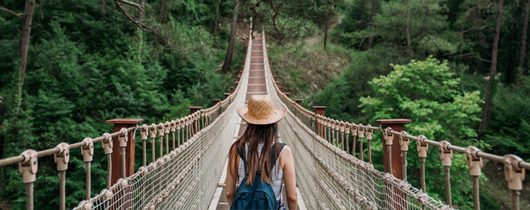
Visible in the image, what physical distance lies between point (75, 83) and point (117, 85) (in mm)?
1306

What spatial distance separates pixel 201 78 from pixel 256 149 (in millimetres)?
11984

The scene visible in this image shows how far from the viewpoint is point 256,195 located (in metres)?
1.37

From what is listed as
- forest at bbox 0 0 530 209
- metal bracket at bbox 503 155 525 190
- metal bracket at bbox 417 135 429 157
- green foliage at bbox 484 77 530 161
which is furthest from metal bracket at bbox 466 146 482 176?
green foliage at bbox 484 77 530 161

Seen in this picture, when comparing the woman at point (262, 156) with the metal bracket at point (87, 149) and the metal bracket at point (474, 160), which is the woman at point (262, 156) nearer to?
the metal bracket at point (87, 149)

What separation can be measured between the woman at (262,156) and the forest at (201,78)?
4687 mm

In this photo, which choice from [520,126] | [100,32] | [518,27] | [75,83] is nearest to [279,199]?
[75,83]

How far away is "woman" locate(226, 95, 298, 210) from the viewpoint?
138 cm

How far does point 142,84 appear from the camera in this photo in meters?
10.3

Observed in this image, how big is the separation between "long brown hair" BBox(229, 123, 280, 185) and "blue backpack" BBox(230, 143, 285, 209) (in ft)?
0.07

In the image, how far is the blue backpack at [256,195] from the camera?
1360 millimetres

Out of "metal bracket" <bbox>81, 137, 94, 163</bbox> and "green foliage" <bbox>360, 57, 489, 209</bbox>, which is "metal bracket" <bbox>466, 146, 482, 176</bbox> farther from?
"green foliage" <bbox>360, 57, 489, 209</bbox>

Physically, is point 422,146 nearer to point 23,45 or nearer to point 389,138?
point 389,138

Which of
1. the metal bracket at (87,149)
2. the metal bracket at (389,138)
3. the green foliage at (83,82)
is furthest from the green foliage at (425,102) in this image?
the metal bracket at (87,149)

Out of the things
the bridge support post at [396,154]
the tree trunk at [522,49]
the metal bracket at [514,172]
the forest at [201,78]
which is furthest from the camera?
the tree trunk at [522,49]
